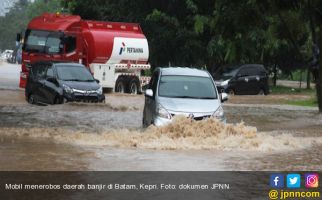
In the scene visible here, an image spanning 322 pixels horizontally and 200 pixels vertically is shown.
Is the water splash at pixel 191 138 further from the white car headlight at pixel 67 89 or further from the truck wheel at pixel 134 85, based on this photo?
the truck wheel at pixel 134 85

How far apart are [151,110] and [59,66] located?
966 cm

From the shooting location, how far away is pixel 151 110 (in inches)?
606

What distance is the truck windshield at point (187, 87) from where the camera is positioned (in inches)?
613

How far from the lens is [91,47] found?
32.2 m

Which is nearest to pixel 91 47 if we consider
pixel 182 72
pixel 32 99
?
pixel 32 99

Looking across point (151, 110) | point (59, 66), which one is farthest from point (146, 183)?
point (59, 66)

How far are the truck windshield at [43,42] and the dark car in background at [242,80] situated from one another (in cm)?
916

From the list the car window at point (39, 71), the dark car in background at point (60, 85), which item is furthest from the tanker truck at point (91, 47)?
the dark car in background at point (60, 85)

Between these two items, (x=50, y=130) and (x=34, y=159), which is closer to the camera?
(x=34, y=159)

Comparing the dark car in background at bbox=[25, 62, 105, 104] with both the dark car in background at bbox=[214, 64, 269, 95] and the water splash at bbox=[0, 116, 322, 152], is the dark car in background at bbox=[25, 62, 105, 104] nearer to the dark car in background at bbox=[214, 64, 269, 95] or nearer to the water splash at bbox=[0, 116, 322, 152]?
the water splash at bbox=[0, 116, 322, 152]

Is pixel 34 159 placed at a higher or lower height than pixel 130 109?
higher

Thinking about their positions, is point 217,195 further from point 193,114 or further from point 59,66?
Result: point 59,66

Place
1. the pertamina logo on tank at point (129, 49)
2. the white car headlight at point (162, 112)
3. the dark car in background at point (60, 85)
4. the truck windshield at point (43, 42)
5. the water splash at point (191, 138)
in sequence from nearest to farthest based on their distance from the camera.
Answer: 1. the water splash at point (191, 138)
2. the white car headlight at point (162, 112)
3. the dark car in background at point (60, 85)
4. the truck windshield at point (43, 42)
5. the pertamina logo on tank at point (129, 49)

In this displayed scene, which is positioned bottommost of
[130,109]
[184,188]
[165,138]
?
[130,109]
